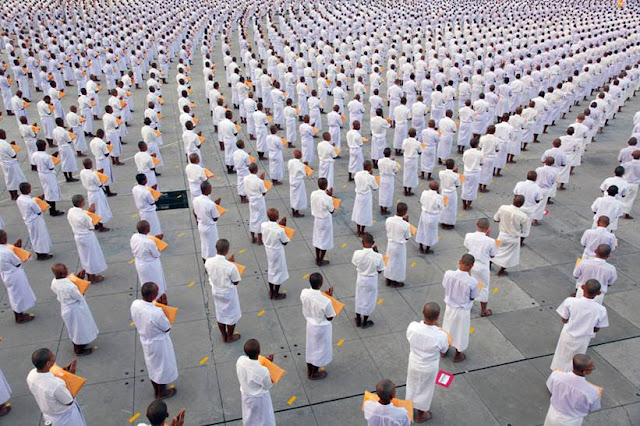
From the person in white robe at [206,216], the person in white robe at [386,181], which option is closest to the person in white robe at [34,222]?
the person in white robe at [206,216]

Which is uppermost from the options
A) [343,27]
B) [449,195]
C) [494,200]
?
[343,27]

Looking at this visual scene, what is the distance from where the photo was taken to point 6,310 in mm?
8750

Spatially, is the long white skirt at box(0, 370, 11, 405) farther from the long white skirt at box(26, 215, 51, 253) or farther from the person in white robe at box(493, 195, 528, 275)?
the person in white robe at box(493, 195, 528, 275)

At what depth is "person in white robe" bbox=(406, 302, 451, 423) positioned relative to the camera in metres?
6.12

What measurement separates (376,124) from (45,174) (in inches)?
323

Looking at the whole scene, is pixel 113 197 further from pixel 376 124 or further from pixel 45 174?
pixel 376 124

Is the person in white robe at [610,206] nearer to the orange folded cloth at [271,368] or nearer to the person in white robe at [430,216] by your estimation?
the person in white robe at [430,216]

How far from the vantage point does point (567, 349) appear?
702cm

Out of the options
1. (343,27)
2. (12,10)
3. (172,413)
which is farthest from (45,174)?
(12,10)

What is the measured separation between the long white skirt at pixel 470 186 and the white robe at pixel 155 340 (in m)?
7.96

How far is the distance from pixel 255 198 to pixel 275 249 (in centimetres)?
211

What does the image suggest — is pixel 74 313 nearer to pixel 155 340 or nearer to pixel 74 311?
pixel 74 311

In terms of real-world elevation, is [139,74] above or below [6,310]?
above

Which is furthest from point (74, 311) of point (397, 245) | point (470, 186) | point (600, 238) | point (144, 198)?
point (470, 186)
